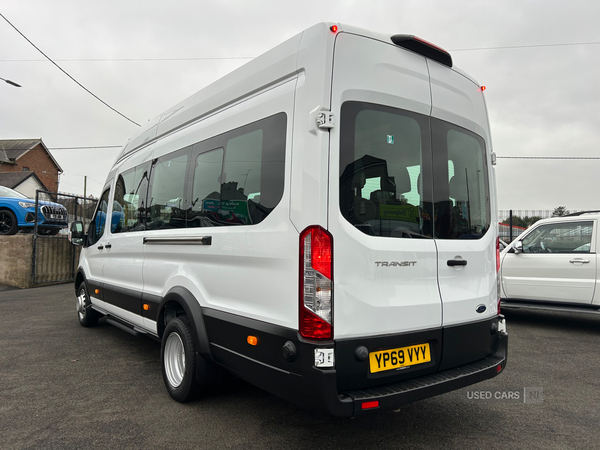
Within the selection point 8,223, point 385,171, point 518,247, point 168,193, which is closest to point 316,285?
point 385,171

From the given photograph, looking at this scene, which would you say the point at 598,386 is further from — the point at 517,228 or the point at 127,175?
the point at 517,228

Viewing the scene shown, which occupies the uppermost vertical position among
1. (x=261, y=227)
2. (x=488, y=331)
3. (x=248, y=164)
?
(x=248, y=164)

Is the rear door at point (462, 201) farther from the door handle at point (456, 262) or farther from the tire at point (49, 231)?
the tire at point (49, 231)

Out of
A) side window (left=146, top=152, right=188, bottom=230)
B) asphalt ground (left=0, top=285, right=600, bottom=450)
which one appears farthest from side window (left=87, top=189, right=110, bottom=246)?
side window (left=146, top=152, right=188, bottom=230)

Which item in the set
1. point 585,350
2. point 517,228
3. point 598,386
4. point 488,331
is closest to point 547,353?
point 585,350

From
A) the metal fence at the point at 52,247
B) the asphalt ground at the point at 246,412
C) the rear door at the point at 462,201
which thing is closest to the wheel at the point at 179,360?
the asphalt ground at the point at 246,412

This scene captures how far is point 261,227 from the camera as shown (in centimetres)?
281

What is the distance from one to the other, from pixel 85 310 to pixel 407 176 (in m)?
5.52

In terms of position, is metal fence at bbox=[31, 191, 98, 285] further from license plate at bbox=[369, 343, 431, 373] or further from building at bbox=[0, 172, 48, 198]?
building at bbox=[0, 172, 48, 198]

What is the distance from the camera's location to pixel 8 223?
12328mm

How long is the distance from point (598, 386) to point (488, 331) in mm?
1897

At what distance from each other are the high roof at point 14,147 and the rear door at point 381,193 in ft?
146

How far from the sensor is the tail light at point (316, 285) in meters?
2.42

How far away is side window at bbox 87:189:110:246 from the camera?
18.9 feet
